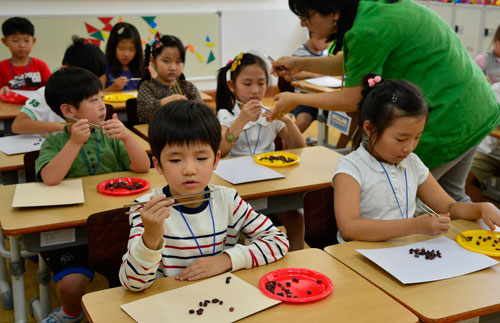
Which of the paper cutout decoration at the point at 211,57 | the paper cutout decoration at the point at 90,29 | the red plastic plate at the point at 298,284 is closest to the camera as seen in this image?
the red plastic plate at the point at 298,284

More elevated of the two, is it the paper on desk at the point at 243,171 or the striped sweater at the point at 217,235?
the striped sweater at the point at 217,235

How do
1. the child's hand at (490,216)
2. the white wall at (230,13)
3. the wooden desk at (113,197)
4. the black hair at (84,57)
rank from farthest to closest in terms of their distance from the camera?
the white wall at (230,13), the black hair at (84,57), the wooden desk at (113,197), the child's hand at (490,216)

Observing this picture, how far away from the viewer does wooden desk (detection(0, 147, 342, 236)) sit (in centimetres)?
190

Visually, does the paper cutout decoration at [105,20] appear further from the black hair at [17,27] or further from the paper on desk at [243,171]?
the paper on desk at [243,171]

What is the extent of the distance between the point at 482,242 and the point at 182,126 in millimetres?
1001

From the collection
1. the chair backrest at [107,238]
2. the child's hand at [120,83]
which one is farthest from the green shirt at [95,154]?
the child's hand at [120,83]

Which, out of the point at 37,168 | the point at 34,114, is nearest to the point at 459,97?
the point at 37,168

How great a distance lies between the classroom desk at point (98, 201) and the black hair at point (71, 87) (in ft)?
1.17

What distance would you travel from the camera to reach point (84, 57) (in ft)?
12.2

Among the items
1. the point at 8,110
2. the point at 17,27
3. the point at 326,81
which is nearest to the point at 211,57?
the point at 326,81

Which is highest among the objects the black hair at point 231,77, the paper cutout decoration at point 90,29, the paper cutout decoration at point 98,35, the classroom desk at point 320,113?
the paper cutout decoration at point 90,29

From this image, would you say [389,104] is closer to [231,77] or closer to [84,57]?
[231,77]

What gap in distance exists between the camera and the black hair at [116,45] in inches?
174

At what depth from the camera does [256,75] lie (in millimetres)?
2941
